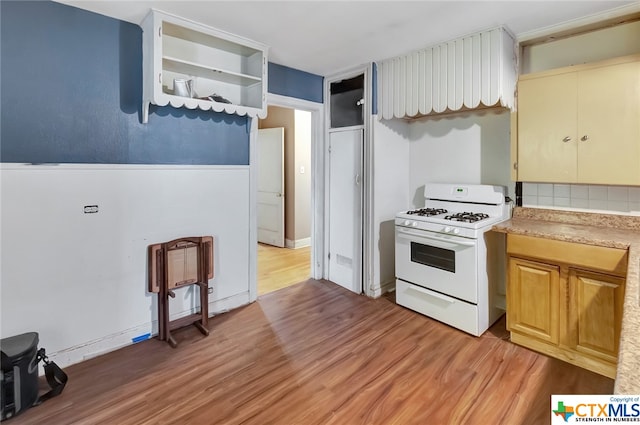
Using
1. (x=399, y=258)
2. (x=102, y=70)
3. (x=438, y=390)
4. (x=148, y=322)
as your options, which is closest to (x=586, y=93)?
(x=399, y=258)

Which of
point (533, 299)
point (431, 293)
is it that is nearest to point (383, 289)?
point (431, 293)

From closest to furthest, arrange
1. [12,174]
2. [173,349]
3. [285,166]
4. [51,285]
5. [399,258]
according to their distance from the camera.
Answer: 1. [12,174]
2. [51,285]
3. [173,349]
4. [399,258]
5. [285,166]

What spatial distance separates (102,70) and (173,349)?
80.4 inches

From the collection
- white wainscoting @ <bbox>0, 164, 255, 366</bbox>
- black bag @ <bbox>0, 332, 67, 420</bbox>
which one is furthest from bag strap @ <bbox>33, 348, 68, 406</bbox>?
white wainscoting @ <bbox>0, 164, 255, 366</bbox>

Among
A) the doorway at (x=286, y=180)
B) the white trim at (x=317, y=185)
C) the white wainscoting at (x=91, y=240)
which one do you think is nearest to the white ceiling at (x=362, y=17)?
the white trim at (x=317, y=185)

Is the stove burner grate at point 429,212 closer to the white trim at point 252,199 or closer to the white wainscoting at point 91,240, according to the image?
the white trim at point 252,199

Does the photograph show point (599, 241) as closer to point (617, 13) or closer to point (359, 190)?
point (617, 13)

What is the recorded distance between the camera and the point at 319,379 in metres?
2.18

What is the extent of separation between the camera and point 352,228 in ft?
12.1

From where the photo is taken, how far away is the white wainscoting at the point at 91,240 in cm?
211

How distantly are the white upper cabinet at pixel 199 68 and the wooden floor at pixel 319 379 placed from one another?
1.79 m

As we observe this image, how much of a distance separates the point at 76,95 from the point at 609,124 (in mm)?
3545

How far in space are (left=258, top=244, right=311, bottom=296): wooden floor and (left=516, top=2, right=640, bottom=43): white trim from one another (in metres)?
3.18

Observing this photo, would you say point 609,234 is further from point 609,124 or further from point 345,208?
point 345,208
